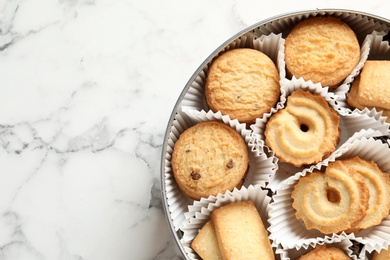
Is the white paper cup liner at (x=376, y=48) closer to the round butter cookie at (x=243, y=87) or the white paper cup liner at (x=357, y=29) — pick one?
the white paper cup liner at (x=357, y=29)

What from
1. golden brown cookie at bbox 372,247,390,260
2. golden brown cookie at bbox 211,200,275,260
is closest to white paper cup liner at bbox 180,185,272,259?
golden brown cookie at bbox 211,200,275,260

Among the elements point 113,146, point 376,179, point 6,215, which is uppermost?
point 376,179

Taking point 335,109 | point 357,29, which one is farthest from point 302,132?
point 357,29

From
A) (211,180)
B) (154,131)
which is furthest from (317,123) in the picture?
(154,131)

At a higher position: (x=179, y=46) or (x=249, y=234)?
(x=179, y=46)

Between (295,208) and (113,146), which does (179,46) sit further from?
(295,208)

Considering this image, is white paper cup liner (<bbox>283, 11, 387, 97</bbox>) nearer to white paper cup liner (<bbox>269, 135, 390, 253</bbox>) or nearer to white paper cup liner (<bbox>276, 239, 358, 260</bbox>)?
white paper cup liner (<bbox>269, 135, 390, 253</bbox>)

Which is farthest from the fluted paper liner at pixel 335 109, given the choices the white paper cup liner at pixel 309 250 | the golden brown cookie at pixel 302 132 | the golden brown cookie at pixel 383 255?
the golden brown cookie at pixel 383 255

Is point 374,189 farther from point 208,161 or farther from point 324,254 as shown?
point 208,161
